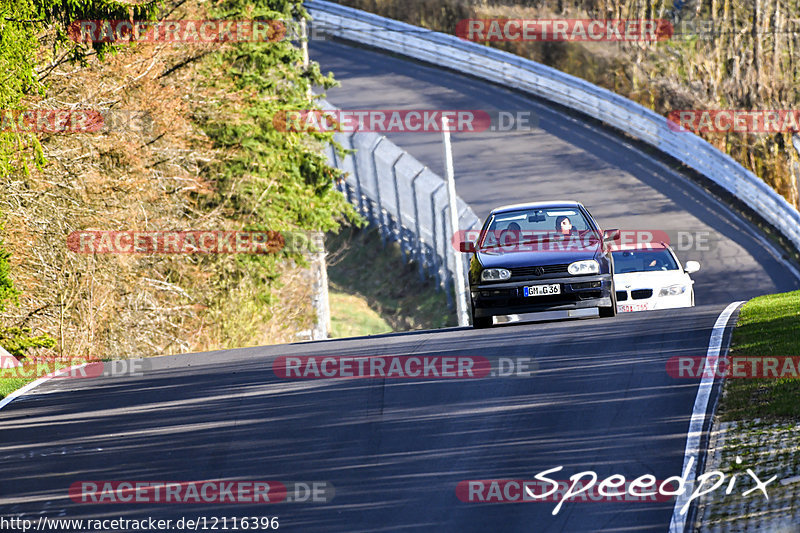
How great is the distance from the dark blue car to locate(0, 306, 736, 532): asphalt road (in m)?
1.17

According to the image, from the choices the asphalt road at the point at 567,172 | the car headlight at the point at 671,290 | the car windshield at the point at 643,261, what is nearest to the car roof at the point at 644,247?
the car windshield at the point at 643,261

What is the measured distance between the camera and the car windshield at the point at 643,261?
19906 mm

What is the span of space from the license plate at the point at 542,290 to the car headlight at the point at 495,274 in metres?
0.35

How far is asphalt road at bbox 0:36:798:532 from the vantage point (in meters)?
8.10

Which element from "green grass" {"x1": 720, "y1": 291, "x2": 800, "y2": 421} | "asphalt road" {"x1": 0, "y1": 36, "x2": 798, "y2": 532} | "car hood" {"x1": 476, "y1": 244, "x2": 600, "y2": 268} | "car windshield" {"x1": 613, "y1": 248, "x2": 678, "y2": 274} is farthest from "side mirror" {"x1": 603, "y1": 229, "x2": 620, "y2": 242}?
"car windshield" {"x1": 613, "y1": 248, "x2": 678, "y2": 274}

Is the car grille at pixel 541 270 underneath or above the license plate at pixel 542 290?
above

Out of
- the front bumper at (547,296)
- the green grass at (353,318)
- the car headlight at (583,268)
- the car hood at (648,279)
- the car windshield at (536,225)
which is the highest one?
the car windshield at (536,225)

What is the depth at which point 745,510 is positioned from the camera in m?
7.34

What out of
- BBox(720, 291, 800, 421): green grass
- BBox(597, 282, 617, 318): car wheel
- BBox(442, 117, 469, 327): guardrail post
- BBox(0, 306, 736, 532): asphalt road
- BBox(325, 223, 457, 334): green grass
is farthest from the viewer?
BBox(325, 223, 457, 334): green grass

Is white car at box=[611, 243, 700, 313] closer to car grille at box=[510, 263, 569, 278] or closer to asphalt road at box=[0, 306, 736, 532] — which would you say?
car grille at box=[510, 263, 569, 278]

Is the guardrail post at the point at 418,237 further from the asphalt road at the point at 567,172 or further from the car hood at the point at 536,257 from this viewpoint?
the car hood at the point at 536,257

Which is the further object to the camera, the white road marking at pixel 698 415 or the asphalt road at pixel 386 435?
the asphalt road at pixel 386 435

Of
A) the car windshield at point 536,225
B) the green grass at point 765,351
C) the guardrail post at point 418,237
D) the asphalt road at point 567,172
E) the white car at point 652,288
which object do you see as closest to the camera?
the green grass at point 765,351

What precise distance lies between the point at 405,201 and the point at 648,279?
44.6ft
